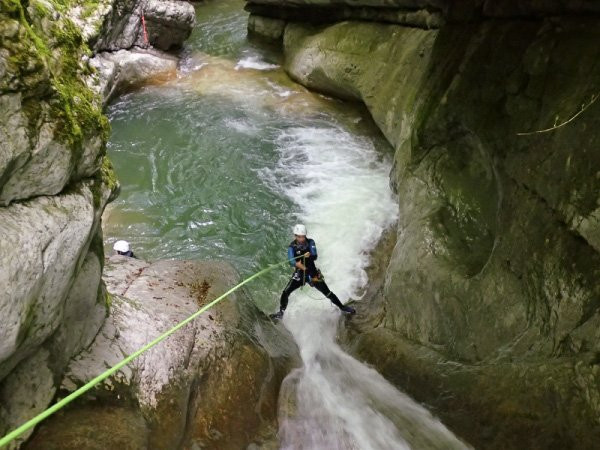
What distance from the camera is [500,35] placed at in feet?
21.7

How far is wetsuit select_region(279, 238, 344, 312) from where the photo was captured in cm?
755

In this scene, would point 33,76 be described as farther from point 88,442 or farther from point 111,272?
point 111,272

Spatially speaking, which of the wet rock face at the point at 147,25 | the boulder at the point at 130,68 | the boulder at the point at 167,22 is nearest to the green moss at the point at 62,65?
the boulder at the point at 130,68

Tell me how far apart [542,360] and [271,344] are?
3462 mm

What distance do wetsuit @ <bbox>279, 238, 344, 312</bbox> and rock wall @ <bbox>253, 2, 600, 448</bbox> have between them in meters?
0.89

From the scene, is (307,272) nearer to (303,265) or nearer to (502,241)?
(303,265)

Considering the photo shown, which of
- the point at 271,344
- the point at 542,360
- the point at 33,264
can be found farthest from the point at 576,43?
the point at 33,264

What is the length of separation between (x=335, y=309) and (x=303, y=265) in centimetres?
138

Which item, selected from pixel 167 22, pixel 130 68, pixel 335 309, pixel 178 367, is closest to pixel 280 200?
pixel 335 309

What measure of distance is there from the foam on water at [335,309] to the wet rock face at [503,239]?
16.7 inches

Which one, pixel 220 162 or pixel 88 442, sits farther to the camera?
pixel 220 162

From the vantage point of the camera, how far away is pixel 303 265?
24.7ft

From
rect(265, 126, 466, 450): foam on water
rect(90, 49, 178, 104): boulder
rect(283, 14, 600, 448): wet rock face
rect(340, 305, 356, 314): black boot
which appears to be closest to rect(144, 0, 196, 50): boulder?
rect(90, 49, 178, 104): boulder

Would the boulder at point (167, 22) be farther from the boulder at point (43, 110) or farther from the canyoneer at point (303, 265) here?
the boulder at point (43, 110)
